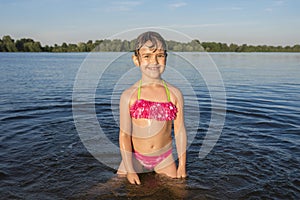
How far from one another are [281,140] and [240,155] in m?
1.54

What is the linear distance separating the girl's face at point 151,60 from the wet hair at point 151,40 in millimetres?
39

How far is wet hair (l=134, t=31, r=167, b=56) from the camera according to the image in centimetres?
388

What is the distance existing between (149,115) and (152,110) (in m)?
0.09

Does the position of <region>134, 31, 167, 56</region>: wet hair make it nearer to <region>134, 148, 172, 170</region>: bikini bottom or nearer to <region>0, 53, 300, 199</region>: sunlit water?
<region>0, 53, 300, 199</region>: sunlit water

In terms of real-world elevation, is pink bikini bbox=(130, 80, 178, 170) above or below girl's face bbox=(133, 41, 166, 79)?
below

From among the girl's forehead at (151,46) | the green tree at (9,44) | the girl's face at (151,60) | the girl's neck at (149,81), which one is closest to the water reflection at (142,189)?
the girl's neck at (149,81)

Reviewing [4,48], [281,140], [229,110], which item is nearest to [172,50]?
[281,140]

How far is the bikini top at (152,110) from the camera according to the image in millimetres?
4062

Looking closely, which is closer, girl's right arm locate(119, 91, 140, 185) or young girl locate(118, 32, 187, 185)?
young girl locate(118, 32, 187, 185)

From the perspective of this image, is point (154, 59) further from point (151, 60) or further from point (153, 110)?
point (153, 110)

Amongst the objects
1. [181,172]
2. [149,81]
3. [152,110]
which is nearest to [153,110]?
[152,110]

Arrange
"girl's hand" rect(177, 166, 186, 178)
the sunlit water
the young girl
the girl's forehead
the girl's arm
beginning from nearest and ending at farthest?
the girl's forehead < the young girl < the sunlit water < the girl's arm < "girl's hand" rect(177, 166, 186, 178)

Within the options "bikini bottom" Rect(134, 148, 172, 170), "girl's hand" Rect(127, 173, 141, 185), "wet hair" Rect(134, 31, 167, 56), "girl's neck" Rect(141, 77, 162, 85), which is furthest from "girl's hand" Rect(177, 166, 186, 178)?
"wet hair" Rect(134, 31, 167, 56)

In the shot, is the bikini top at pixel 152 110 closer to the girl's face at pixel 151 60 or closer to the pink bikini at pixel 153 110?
the pink bikini at pixel 153 110
